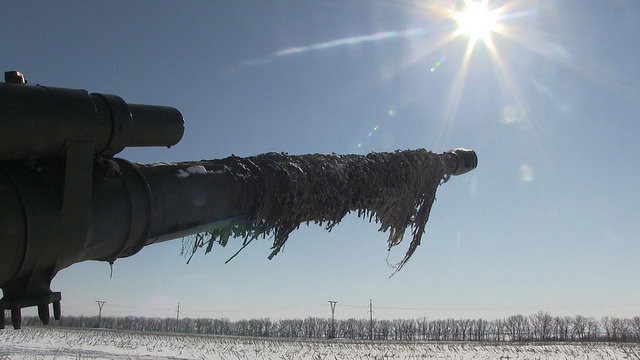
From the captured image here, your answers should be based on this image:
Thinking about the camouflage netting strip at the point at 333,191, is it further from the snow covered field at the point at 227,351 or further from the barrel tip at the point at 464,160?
the snow covered field at the point at 227,351

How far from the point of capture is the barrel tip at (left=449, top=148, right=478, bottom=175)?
13.6 feet

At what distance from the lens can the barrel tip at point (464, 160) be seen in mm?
4152

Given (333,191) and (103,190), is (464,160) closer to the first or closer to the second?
(333,191)

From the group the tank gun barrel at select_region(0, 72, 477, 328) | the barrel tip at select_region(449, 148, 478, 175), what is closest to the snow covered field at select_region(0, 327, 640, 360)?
the barrel tip at select_region(449, 148, 478, 175)

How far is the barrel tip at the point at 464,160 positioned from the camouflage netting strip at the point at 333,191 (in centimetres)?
48

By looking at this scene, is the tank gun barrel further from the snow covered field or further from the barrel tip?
the snow covered field

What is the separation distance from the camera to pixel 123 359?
1469 centimetres

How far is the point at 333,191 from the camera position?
279cm

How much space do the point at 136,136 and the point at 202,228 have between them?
2.01 feet

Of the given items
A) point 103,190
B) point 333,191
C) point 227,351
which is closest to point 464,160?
point 333,191

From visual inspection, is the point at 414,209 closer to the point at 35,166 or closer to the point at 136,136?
the point at 136,136

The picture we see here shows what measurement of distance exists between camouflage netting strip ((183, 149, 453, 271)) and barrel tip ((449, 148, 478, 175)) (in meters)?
0.48

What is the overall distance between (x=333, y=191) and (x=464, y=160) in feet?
6.01

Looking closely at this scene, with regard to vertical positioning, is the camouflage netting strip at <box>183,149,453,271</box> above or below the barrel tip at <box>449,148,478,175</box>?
below
